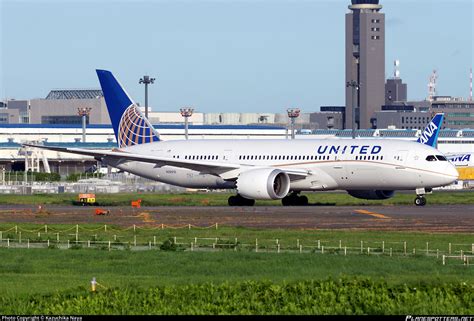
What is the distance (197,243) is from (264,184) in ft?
74.1

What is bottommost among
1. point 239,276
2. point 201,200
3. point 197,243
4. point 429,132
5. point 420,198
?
point 201,200

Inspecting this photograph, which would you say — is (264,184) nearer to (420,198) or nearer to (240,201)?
(240,201)

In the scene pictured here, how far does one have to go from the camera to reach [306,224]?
6419 centimetres

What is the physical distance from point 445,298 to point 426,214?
3854cm

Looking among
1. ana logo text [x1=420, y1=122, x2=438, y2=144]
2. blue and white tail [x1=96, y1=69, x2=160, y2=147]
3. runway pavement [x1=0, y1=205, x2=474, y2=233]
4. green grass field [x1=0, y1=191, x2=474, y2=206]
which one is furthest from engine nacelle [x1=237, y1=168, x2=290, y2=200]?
ana logo text [x1=420, y1=122, x2=438, y2=144]

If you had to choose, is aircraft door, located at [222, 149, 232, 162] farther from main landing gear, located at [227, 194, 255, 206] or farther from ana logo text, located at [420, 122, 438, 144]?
ana logo text, located at [420, 122, 438, 144]

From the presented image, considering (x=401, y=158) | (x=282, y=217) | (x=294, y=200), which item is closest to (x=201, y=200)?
(x=294, y=200)

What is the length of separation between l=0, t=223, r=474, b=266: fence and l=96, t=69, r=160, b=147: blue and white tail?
2802cm

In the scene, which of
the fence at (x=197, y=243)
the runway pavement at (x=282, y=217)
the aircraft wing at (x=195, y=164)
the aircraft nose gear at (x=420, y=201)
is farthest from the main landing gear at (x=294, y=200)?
the fence at (x=197, y=243)

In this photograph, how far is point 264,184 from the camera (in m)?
77.2

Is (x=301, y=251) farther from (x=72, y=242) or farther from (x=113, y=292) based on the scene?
(x=113, y=292)

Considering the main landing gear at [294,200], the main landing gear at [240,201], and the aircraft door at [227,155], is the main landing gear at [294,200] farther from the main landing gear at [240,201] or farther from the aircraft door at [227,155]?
the aircraft door at [227,155]

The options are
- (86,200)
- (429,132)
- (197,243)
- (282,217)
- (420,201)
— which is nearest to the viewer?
(197,243)

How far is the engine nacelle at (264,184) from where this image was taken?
253ft
